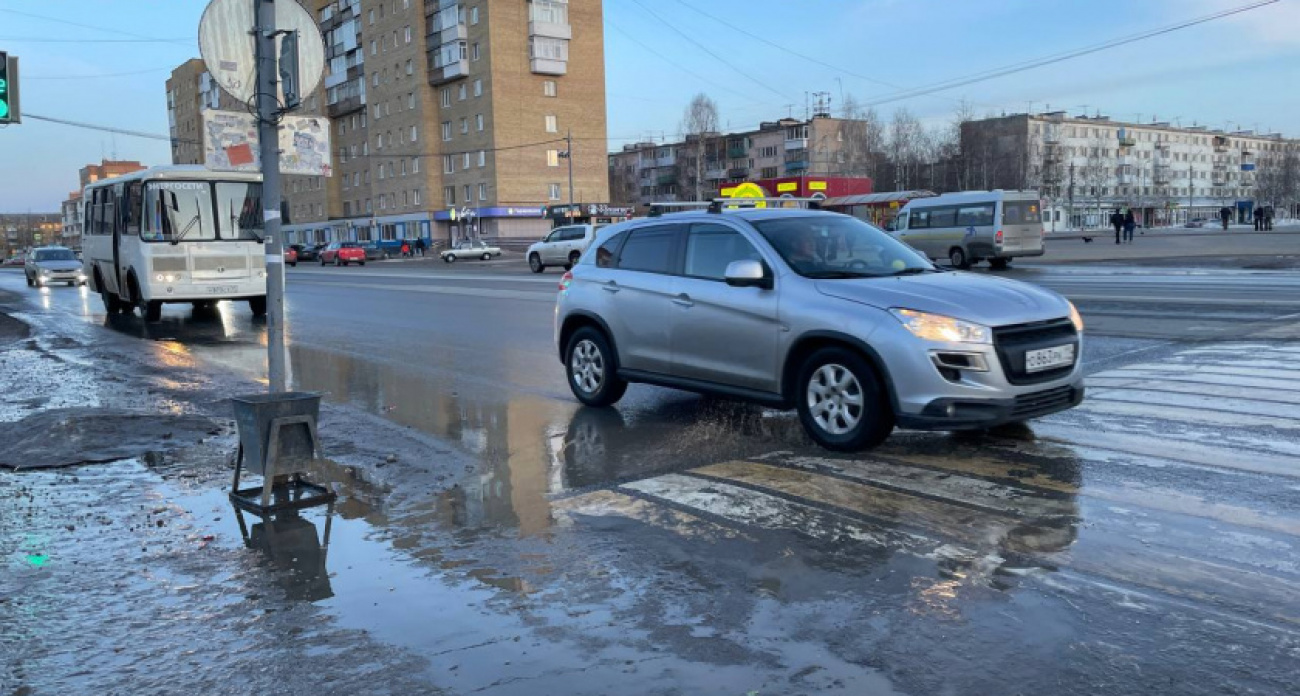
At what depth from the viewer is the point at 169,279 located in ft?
59.6

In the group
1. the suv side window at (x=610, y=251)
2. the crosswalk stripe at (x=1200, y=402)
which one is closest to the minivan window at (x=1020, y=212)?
the crosswalk stripe at (x=1200, y=402)

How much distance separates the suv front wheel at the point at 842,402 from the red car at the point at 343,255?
57.3m

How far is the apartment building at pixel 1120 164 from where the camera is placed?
106 m

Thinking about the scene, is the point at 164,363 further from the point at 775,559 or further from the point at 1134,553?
the point at 1134,553

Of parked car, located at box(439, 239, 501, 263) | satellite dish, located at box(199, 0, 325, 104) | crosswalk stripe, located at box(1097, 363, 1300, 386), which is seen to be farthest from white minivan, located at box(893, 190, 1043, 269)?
parked car, located at box(439, 239, 501, 263)

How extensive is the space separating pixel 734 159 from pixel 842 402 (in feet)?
382

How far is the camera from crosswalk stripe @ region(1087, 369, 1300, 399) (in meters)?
8.39

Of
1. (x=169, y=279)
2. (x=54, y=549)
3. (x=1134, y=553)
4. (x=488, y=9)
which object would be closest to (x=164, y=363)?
(x=169, y=279)

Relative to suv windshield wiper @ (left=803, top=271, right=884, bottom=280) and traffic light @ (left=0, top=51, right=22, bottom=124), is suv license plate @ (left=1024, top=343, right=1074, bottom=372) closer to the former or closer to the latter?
suv windshield wiper @ (left=803, top=271, right=884, bottom=280)

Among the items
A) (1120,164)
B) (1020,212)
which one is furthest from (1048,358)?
(1120,164)

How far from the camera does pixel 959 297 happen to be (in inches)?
252

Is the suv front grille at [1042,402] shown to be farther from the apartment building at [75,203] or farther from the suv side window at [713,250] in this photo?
the apartment building at [75,203]

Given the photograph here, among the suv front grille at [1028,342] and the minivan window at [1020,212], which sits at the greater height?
the minivan window at [1020,212]

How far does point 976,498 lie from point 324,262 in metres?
61.2
